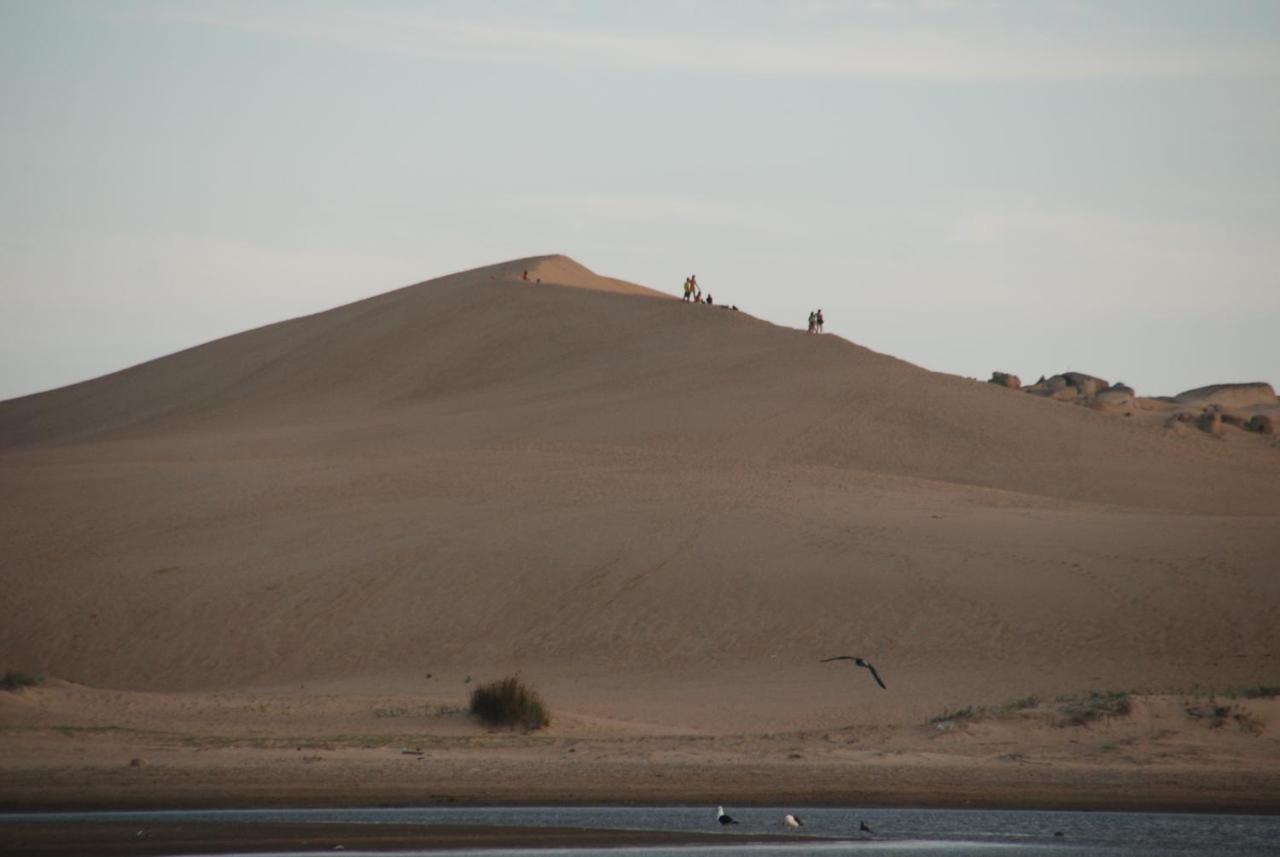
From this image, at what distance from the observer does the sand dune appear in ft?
76.1

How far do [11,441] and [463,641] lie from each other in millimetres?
34524

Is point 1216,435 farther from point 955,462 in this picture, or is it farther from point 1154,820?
point 1154,820

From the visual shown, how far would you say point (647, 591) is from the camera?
1021 inches

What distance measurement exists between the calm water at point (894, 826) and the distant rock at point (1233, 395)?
51.3m

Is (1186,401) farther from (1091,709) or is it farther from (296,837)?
(296,837)

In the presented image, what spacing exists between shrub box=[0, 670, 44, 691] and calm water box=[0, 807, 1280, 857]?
573 centimetres

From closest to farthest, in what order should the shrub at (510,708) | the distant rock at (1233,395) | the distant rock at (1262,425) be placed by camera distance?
the shrub at (510,708) → the distant rock at (1262,425) → the distant rock at (1233,395)

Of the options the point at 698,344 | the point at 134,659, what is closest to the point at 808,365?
the point at 698,344

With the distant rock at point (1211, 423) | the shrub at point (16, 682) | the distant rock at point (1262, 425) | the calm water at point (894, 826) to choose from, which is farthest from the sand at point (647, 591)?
the distant rock at point (1262, 425)

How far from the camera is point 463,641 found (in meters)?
24.4

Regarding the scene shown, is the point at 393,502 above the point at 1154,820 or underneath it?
above

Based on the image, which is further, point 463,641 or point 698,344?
point 698,344

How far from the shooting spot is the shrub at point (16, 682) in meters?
19.5

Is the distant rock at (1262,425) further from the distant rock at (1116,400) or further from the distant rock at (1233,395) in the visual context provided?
the distant rock at (1233,395)
